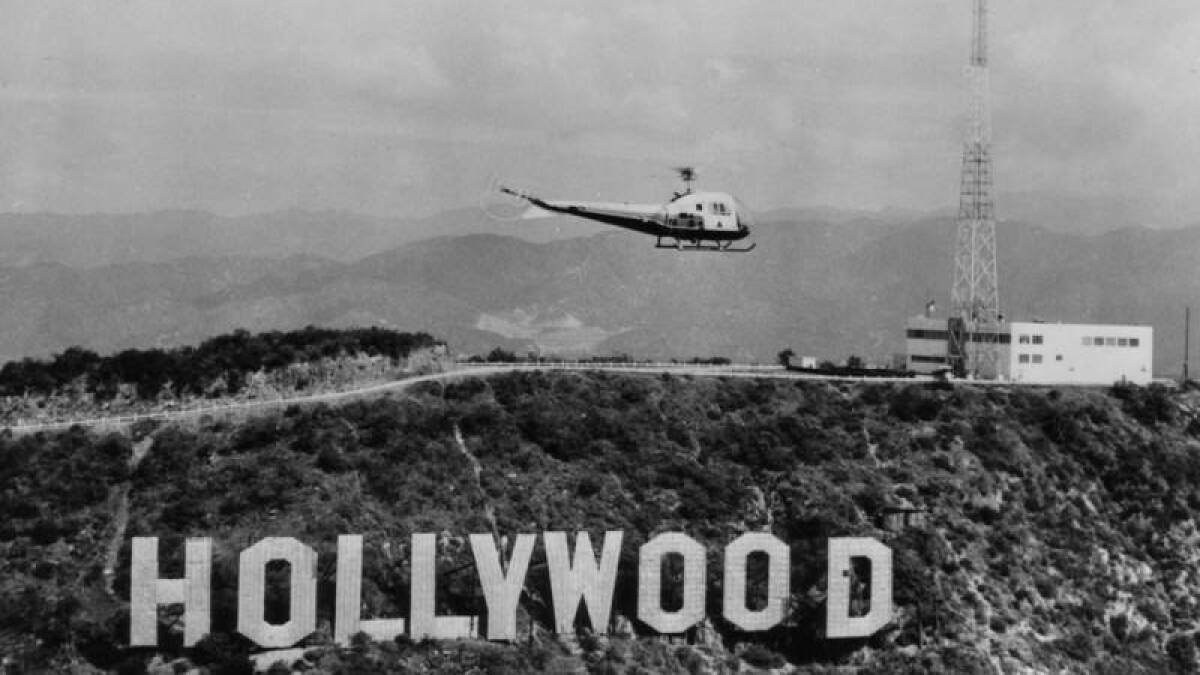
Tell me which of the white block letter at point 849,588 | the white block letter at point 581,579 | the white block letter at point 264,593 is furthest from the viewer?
the white block letter at point 849,588

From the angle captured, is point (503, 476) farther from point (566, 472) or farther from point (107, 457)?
point (107, 457)

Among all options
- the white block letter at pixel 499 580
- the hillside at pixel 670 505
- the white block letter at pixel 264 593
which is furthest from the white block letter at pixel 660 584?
the white block letter at pixel 264 593

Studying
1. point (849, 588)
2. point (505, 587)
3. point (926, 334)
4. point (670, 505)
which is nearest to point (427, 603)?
point (505, 587)

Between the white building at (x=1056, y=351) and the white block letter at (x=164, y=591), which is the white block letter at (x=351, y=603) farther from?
the white building at (x=1056, y=351)

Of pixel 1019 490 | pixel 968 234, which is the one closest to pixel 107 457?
pixel 1019 490

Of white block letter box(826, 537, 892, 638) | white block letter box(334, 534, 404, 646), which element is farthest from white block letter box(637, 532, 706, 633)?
white block letter box(334, 534, 404, 646)

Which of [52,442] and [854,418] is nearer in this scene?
[52,442]
